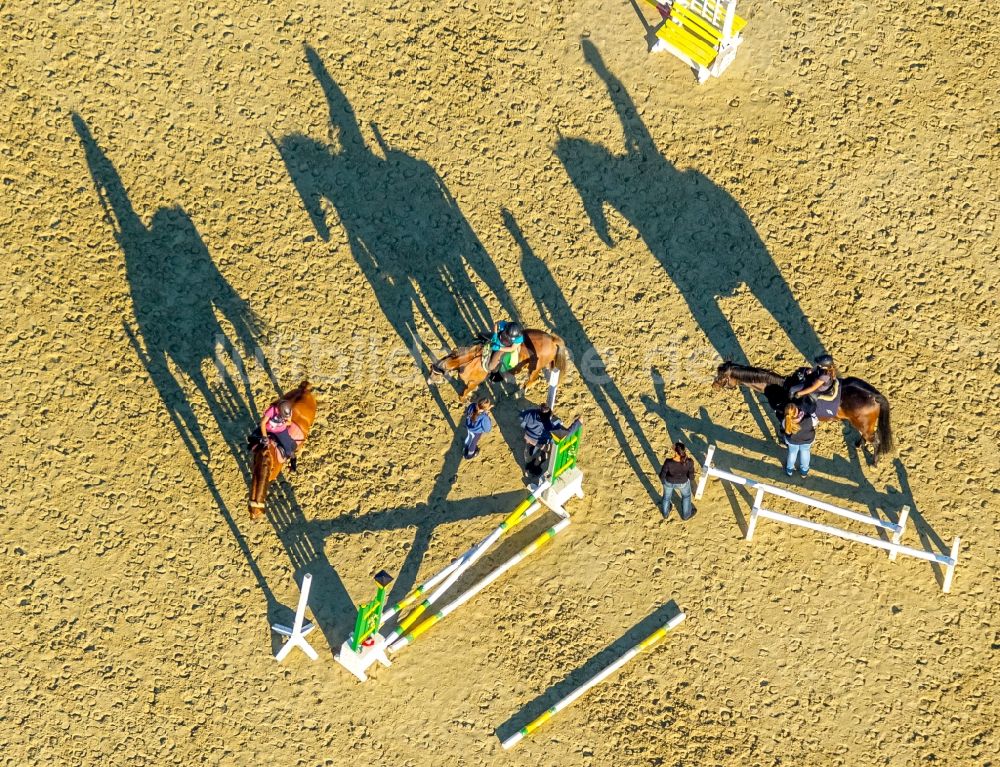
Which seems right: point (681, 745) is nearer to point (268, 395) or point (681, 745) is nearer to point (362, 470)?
point (362, 470)

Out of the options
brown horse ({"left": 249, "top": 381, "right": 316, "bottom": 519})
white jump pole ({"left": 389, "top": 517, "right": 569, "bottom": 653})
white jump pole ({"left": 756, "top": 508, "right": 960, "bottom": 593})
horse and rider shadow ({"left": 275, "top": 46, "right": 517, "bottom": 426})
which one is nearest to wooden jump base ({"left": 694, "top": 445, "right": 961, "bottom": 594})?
white jump pole ({"left": 756, "top": 508, "right": 960, "bottom": 593})

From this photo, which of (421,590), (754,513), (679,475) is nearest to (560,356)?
(679,475)

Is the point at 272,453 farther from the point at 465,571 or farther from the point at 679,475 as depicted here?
the point at 679,475

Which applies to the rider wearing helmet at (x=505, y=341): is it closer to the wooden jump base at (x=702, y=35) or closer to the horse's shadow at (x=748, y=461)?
the horse's shadow at (x=748, y=461)

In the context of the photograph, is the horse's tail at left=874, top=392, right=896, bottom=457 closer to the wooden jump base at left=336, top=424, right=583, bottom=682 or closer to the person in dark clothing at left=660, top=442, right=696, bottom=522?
the person in dark clothing at left=660, top=442, right=696, bottom=522

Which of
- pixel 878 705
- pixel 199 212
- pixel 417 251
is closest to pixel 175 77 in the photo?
pixel 199 212

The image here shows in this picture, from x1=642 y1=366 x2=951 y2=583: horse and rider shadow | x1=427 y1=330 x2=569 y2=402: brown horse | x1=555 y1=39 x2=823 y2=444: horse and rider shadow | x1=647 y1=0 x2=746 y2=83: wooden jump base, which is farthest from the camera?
x1=647 y1=0 x2=746 y2=83: wooden jump base

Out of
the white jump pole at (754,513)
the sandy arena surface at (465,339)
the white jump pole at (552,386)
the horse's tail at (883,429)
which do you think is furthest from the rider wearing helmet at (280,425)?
the horse's tail at (883,429)
